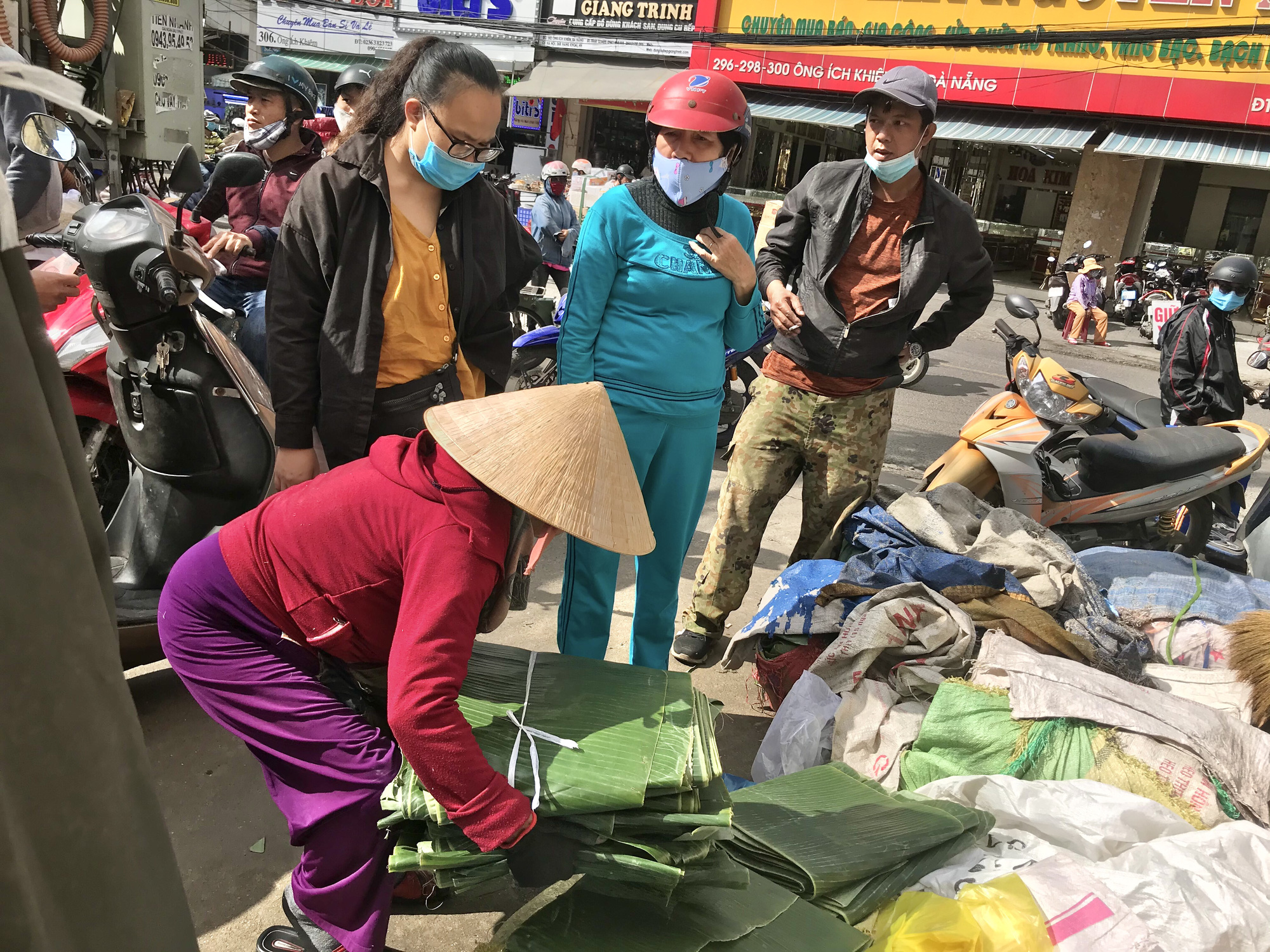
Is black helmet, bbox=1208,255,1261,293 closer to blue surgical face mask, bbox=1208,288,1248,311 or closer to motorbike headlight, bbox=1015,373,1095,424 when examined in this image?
blue surgical face mask, bbox=1208,288,1248,311

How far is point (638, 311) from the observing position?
2660 mm

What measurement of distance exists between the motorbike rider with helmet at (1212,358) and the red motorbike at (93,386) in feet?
17.2

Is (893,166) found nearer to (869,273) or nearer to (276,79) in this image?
(869,273)

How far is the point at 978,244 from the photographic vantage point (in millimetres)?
3207

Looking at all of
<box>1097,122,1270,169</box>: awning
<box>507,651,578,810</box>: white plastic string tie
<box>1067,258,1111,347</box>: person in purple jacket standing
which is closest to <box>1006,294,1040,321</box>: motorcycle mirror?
<box>507,651,578,810</box>: white plastic string tie

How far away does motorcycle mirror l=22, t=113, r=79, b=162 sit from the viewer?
2162 millimetres

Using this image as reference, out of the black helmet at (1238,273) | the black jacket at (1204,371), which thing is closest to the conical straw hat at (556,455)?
the black jacket at (1204,371)

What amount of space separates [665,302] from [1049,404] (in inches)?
95.0

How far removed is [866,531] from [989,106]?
1718cm

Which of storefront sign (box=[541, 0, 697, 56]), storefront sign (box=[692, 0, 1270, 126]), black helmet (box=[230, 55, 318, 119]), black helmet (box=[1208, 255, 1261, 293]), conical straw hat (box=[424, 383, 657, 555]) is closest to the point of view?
conical straw hat (box=[424, 383, 657, 555])

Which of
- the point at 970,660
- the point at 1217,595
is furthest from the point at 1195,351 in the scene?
the point at 970,660

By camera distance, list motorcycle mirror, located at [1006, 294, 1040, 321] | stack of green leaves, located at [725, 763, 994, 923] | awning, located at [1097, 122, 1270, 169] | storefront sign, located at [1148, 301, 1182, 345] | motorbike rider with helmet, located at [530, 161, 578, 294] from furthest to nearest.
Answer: awning, located at [1097, 122, 1270, 169], storefront sign, located at [1148, 301, 1182, 345], motorbike rider with helmet, located at [530, 161, 578, 294], motorcycle mirror, located at [1006, 294, 1040, 321], stack of green leaves, located at [725, 763, 994, 923]

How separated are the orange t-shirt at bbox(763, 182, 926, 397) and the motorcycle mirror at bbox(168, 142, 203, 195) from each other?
1.89m

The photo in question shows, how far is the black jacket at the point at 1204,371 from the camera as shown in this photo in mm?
5500
